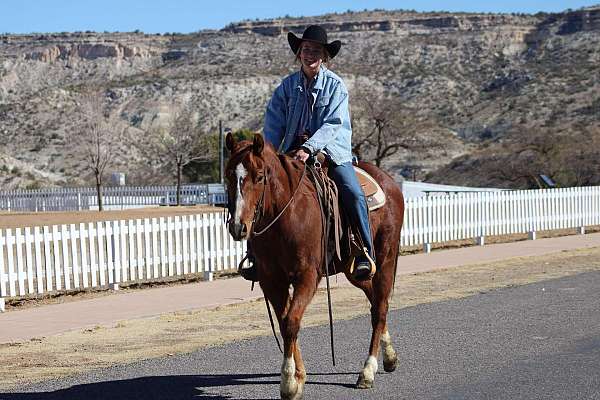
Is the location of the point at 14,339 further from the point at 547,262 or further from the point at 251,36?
the point at 251,36

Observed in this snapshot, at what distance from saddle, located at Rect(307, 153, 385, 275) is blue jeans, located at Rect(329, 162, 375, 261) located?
0.05 meters

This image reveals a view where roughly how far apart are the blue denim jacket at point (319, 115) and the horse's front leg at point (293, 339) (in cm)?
127

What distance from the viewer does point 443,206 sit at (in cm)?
2412

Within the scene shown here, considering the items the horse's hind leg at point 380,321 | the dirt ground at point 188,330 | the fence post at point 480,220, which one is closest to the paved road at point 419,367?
the horse's hind leg at point 380,321

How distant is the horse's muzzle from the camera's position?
664 cm

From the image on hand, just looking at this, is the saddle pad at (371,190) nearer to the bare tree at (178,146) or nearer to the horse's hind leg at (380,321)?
the horse's hind leg at (380,321)

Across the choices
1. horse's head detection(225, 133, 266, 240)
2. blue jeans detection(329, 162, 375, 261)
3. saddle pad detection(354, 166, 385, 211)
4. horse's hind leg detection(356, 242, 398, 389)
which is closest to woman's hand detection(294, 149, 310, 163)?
blue jeans detection(329, 162, 375, 261)

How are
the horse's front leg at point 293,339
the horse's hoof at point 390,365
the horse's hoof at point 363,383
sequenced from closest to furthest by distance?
1. the horse's front leg at point 293,339
2. the horse's hoof at point 363,383
3. the horse's hoof at point 390,365

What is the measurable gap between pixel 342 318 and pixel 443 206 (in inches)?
477

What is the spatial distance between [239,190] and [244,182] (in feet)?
0.28

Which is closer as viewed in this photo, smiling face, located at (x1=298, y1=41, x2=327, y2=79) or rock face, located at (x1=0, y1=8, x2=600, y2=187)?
smiling face, located at (x1=298, y1=41, x2=327, y2=79)

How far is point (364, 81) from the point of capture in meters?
98.0

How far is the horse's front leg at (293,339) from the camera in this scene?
7.14 m

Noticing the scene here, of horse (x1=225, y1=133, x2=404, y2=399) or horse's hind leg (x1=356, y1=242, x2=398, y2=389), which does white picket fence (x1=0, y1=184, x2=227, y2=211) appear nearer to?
horse's hind leg (x1=356, y1=242, x2=398, y2=389)
